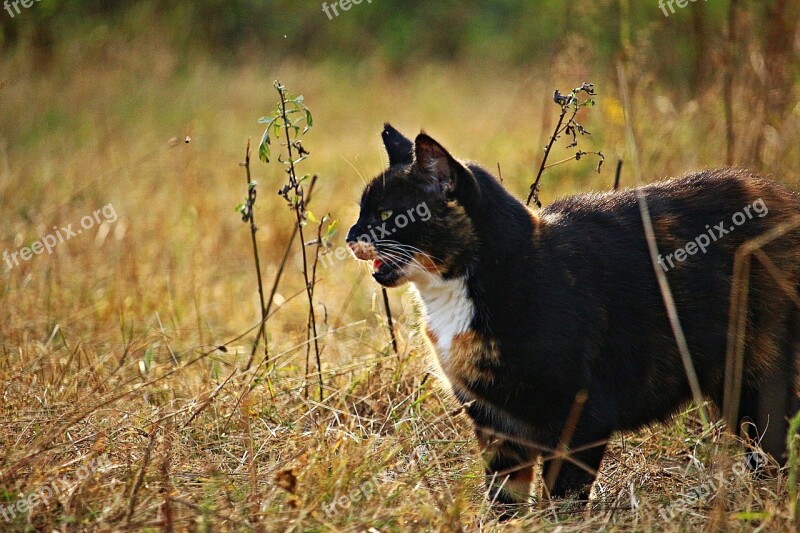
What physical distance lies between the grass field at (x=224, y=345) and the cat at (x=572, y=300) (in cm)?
19

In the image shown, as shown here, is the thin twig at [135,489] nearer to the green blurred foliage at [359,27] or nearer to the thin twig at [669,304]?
the thin twig at [669,304]

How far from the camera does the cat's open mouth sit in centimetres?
302

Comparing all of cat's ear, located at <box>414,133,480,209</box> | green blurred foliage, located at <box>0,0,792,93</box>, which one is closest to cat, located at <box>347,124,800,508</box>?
cat's ear, located at <box>414,133,480,209</box>

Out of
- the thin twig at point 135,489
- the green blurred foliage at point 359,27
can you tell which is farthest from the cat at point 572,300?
the green blurred foliage at point 359,27

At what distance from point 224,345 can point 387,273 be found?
1.96 ft

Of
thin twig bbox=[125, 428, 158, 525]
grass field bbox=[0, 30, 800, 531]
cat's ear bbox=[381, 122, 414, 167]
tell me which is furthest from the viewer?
cat's ear bbox=[381, 122, 414, 167]

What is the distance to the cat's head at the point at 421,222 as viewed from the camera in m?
2.94

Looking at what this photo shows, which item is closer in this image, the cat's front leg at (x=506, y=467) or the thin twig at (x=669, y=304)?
the thin twig at (x=669, y=304)

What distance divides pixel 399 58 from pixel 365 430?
1043 centimetres

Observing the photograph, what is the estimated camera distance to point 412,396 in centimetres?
351

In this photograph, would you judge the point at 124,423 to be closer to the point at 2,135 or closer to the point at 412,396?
the point at 412,396

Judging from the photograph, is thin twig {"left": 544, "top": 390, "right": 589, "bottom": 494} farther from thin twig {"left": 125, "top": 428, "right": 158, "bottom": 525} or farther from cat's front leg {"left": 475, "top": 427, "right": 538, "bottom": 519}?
thin twig {"left": 125, "top": 428, "right": 158, "bottom": 525}

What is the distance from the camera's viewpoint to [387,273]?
10.0 feet

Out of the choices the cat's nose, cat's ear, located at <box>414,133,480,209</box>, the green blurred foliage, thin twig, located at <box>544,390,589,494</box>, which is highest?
the green blurred foliage
